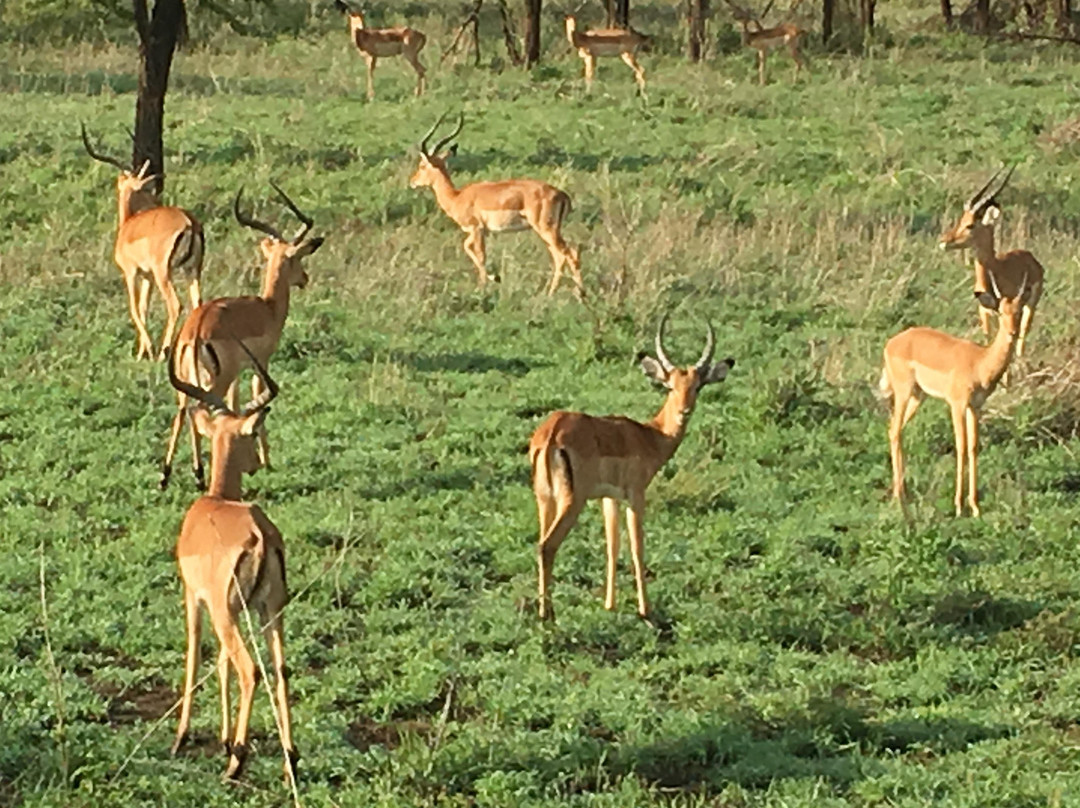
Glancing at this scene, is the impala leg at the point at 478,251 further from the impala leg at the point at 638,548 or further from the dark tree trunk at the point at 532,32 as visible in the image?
the dark tree trunk at the point at 532,32

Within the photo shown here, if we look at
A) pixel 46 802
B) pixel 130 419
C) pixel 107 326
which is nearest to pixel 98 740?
pixel 46 802

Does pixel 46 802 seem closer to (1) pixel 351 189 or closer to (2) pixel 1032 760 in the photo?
(2) pixel 1032 760

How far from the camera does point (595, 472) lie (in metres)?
6.64

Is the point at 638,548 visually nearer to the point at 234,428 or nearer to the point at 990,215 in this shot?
the point at 234,428

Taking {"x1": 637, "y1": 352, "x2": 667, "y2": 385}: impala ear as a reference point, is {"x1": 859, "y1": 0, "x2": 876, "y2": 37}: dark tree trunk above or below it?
above

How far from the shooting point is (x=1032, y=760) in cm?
548

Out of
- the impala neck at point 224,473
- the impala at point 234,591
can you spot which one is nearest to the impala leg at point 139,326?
the impala neck at point 224,473

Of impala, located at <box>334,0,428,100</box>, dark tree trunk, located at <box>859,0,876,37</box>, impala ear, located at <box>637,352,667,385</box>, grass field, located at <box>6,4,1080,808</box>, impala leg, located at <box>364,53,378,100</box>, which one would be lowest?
grass field, located at <box>6,4,1080,808</box>

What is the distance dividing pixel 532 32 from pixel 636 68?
221 centimetres

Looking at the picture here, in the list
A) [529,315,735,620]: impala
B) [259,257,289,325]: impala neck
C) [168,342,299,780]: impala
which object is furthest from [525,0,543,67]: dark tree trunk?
[168,342,299,780]: impala

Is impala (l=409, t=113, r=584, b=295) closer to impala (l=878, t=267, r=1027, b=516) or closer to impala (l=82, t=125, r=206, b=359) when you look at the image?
impala (l=82, t=125, r=206, b=359)

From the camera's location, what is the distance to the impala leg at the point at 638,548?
22.0ft

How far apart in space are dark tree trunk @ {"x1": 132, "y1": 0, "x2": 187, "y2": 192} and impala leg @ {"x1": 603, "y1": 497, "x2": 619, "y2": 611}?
9.23 meters

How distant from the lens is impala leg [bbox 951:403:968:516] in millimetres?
8047
